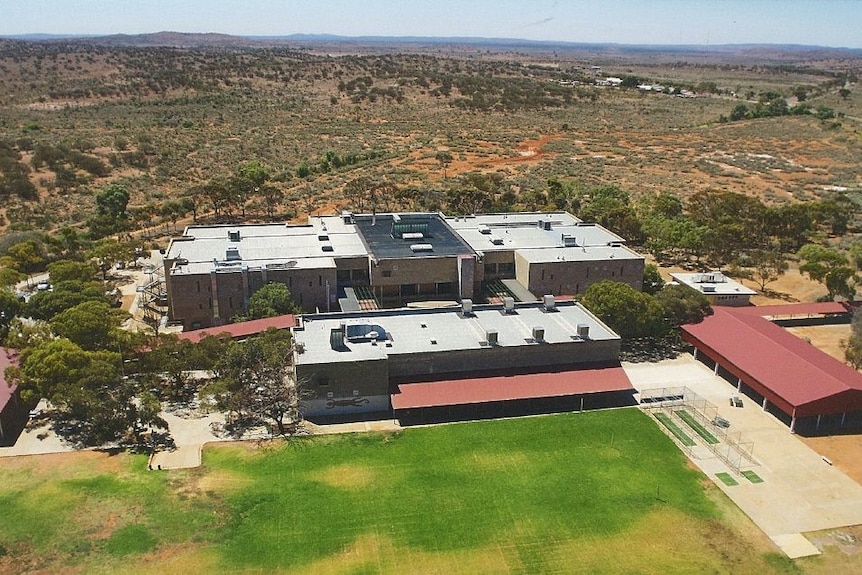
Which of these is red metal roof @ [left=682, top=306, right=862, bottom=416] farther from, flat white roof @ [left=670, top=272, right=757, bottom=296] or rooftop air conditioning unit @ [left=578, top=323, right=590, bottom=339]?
rooftop air conditioning unit @ [left=578, top=323, right=590, bottom=339]

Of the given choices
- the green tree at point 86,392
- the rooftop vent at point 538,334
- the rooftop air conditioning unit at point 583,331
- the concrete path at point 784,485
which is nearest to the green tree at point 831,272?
the concrete path at point 784,485

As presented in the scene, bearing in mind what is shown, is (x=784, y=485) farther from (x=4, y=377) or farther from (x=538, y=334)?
(x=4, y=377)

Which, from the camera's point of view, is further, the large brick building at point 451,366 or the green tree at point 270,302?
the green tree at point 270,302

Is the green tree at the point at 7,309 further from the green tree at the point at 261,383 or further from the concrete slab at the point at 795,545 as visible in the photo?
the concrete slab at the point at 795,545

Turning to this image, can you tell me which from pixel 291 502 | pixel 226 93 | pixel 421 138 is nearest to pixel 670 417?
pixel 291 502

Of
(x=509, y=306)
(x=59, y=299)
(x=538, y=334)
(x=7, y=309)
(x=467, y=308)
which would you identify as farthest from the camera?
(x=509, y=306)

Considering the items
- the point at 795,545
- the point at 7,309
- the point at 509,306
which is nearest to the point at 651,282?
the point at 509,306
